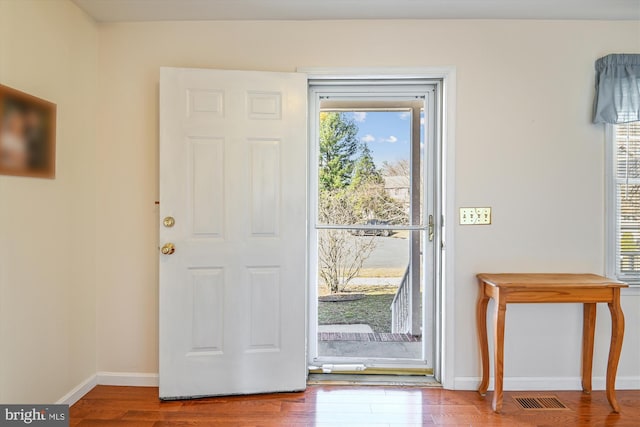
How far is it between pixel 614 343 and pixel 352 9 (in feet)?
8.45

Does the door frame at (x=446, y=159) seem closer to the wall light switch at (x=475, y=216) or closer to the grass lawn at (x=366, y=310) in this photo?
the wall light switch at (x=475, y=216)

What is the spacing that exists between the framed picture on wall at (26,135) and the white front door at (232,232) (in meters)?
0.58

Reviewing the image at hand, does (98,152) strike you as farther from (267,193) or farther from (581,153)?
(581,153)

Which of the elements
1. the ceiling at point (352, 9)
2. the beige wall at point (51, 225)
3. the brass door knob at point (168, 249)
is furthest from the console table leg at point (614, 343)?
the beige wall at point (51, 225)

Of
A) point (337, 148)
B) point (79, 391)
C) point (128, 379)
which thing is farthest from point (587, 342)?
point (79, 391)

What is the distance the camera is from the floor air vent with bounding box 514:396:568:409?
2350 mm

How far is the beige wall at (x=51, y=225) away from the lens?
6.28 ft

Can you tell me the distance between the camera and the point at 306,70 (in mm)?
2566

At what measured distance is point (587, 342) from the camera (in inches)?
98.9

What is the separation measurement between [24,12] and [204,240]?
59.3 inches

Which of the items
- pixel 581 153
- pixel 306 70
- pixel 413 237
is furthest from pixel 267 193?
pixel 581 153

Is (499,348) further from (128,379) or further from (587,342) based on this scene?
(128,379)

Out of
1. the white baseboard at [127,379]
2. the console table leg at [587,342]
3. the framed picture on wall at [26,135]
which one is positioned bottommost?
the white baseboard at [127,379]

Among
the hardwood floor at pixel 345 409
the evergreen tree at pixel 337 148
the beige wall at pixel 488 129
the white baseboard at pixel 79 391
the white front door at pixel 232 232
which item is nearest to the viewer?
the hardwood floor at pixel 345 409
